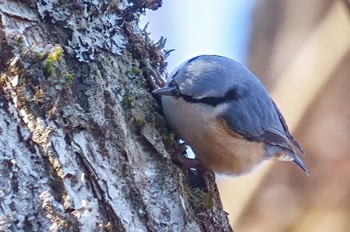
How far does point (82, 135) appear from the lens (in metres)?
1.44

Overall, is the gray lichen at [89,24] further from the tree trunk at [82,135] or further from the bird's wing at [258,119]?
the bird's wing at [258,119]

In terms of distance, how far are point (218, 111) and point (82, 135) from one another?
588mm

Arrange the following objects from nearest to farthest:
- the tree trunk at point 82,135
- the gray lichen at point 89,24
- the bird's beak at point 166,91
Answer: the tree trunk at point 82,135
the gray lichen at point 89,24
the bird's beak at point 166,91

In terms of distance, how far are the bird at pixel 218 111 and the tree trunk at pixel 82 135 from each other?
0.12 meters

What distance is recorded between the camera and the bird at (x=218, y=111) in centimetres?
183

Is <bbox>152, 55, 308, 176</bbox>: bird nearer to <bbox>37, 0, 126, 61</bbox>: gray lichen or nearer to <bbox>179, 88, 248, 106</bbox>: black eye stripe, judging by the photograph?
<bbox>179, 88, 248, 106</bbox>: black eye stripe

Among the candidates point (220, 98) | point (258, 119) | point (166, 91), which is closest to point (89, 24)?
point (166, 91)

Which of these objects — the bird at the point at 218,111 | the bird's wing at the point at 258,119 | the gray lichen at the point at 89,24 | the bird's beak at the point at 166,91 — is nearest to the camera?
the gray lichen at the point at 89,24

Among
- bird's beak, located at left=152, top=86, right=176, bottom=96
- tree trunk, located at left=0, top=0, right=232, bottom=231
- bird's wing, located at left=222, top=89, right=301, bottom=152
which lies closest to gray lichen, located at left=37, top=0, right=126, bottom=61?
tree trunk, located at left=0, top=0, right=232, bottom=231

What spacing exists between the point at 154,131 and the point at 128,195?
225mm

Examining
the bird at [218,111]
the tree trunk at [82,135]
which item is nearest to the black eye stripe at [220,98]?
the bird at [218,111]

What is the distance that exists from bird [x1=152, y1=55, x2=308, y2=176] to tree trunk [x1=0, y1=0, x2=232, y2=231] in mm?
124

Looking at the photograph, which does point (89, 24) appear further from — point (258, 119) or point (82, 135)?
point (258, 119)

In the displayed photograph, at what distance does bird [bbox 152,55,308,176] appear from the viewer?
183cm
